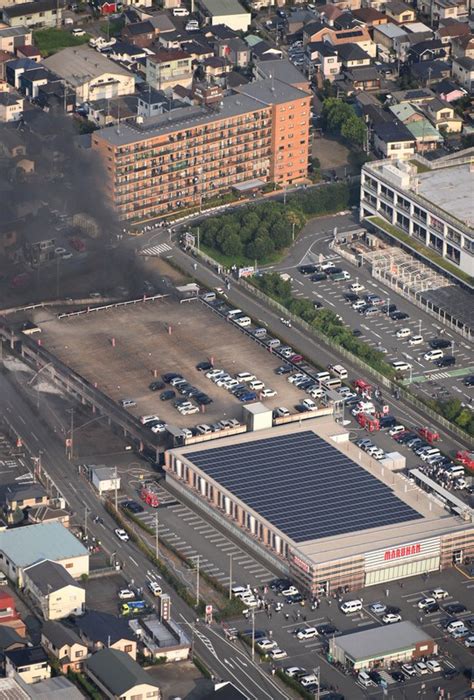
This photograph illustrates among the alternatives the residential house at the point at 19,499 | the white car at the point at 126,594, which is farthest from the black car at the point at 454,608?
the residential house at the point at 19,499

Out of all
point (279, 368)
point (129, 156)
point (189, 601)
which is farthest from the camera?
point (129, 156)

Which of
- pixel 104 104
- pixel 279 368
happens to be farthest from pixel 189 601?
pixel 104 104

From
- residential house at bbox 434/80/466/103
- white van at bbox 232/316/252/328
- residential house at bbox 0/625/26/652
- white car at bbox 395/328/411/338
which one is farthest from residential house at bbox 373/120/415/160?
residential house at bbox 0/625/26/652

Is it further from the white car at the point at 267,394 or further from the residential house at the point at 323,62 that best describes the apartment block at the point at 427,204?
the residential house at the point at 323,62

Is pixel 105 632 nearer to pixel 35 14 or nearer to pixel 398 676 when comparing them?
pixel 398 676

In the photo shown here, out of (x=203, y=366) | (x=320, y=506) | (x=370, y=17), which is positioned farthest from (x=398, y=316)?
(x=370, y=17)

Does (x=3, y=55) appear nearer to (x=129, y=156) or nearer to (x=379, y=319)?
(x=129, y=156)

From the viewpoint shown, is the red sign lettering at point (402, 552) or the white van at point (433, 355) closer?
the red sign lettering at point (402, 552)
